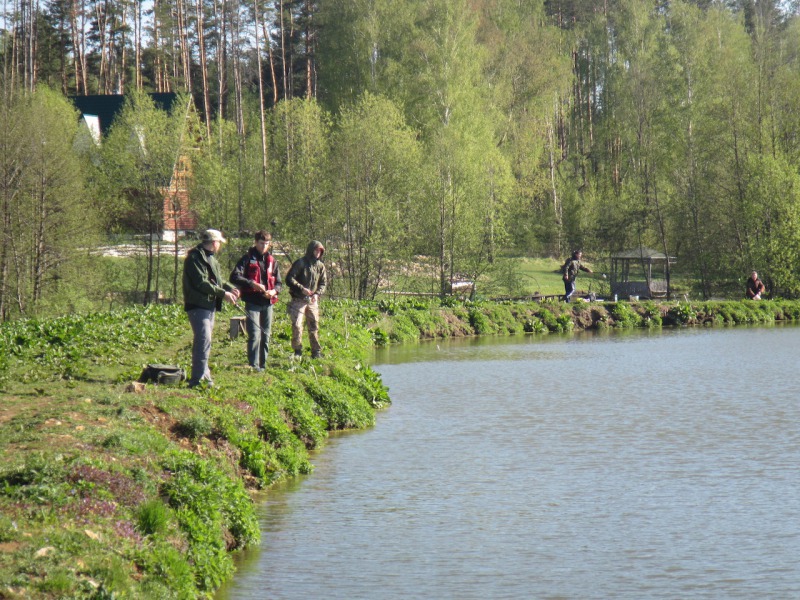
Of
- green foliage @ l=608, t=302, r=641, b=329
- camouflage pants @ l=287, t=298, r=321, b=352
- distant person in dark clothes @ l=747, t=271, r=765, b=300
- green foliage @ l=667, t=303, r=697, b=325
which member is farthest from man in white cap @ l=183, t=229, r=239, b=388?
distant person in dark clothes @ l=747, t=271, r=765, b=300

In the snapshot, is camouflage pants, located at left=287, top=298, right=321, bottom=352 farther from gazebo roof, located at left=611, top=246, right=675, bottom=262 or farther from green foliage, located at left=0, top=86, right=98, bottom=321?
gazebo roof, located at left=611, top=246, right=675, bottom=262

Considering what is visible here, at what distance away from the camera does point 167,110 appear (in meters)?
59.5

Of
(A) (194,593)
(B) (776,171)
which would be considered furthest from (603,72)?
(A) (194,593)

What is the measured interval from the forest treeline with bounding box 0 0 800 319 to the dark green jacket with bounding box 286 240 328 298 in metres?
18.0

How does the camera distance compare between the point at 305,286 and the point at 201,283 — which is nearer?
the point at 201,283

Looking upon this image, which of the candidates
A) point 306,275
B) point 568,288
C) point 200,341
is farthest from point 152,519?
point 568,288

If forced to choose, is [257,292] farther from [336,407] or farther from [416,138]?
[416,138]

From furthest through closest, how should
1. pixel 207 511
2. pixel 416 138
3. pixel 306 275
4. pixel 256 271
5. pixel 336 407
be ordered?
pixel 416 138, pixel 306 275, pixel 256 271, pixel 336 407, pixel 207 511

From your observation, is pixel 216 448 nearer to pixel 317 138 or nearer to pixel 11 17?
pixel 317 138

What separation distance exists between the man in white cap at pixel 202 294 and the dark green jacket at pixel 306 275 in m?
4.22

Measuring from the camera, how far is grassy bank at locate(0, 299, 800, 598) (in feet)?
25.2

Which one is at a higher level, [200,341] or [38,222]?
[38,222]

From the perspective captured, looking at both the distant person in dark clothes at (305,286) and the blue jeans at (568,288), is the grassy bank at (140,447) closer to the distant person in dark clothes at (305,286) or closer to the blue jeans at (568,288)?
the distant person in dark clothes at (305,286)

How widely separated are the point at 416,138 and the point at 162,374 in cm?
4225
